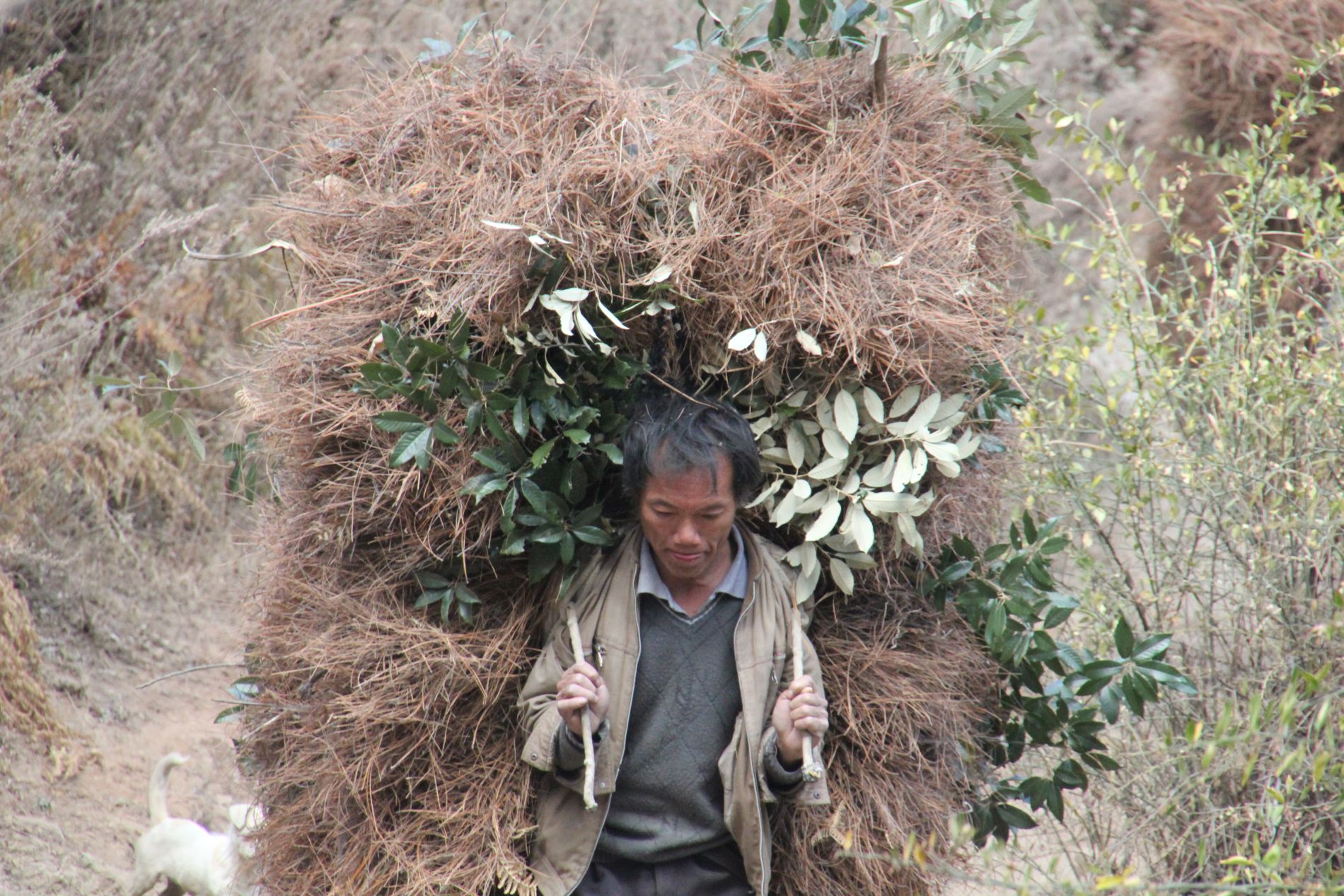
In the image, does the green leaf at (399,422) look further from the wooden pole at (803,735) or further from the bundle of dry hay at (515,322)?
the wooden pole at (803,735)

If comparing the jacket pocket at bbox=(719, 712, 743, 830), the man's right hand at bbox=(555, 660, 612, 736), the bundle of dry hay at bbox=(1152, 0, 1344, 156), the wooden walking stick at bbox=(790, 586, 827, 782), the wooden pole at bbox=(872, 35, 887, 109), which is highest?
the wooden pole at bbox=(872, 35, 887, 109)

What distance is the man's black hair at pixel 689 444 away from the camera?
92.1 inches

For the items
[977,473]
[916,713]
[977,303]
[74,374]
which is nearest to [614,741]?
[916,713]

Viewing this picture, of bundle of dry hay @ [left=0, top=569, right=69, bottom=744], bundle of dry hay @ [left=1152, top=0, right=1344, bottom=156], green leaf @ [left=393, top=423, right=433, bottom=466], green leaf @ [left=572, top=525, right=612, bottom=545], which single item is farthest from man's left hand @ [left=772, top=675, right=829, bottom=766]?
bundle of dry hay @ [left=1152, top=0, right=1344, bottom=156]

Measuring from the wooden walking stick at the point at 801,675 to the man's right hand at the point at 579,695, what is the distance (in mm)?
382

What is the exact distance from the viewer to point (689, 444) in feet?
7.68

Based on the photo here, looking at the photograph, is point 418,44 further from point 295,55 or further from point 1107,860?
point 1107,860

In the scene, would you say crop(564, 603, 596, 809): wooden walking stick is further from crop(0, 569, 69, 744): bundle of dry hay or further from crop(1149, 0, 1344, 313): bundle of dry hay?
crop(1149, 0, 1344, 313): bundle of dry hay

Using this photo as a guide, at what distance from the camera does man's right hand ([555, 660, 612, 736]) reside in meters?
2.25

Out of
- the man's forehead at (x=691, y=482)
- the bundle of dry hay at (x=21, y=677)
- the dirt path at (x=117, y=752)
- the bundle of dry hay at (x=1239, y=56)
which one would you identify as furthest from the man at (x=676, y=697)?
the bundle of dry hay at (x=1239, y=56)

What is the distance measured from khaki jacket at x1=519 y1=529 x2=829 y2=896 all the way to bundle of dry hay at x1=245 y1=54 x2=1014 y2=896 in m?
0.08

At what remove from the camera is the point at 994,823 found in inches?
110

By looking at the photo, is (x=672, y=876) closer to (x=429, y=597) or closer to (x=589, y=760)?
(x=589, y=760)

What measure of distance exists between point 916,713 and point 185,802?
3.32 meters
